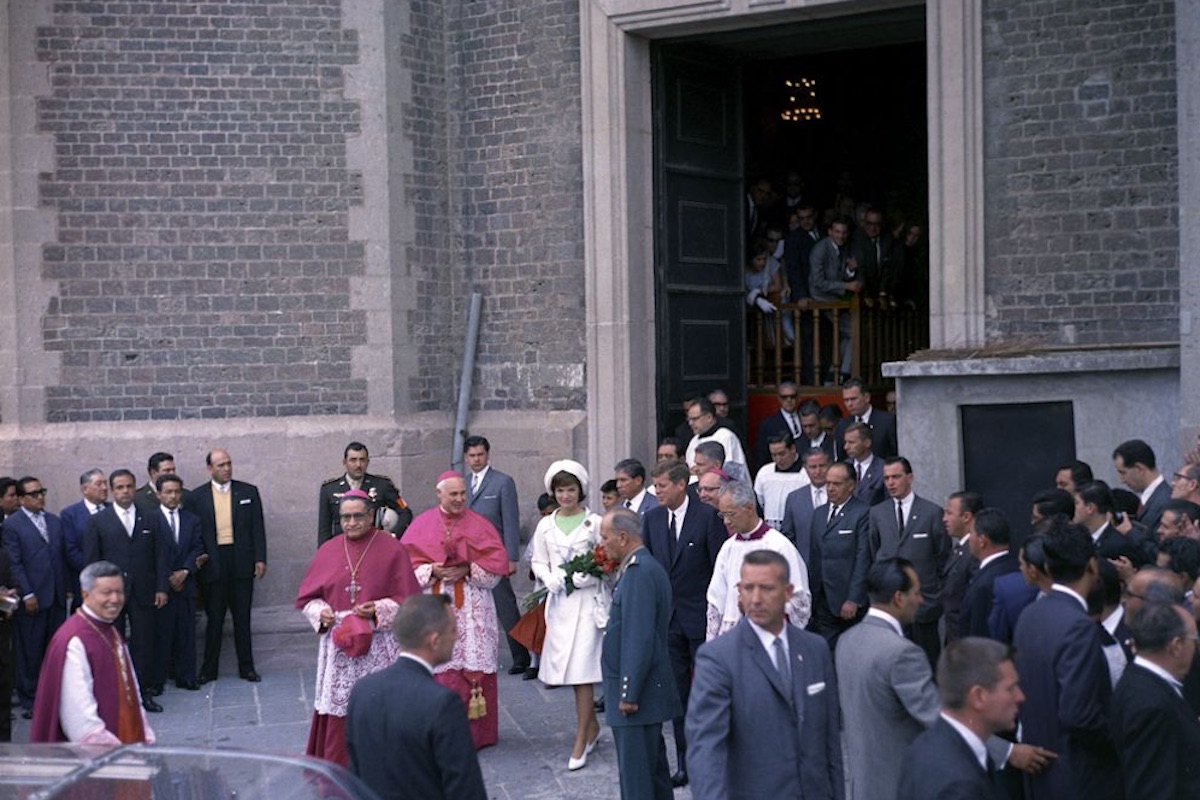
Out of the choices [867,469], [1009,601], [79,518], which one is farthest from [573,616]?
[79,518]

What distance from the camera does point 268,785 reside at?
4.10m

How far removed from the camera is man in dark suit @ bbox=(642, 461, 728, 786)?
9.04 m

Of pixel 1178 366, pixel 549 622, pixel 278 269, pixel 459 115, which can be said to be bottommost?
pixel 549 622

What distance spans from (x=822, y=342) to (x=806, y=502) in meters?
5.28

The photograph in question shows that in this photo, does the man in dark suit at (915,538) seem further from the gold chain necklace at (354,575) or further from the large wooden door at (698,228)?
the large wooden door at (698,228)

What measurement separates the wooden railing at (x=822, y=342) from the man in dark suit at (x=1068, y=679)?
8804mm

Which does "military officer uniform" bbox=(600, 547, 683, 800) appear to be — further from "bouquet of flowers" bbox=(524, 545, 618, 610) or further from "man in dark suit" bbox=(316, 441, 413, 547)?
"man in dark suit" bbox=(316, 441, 413, 547)

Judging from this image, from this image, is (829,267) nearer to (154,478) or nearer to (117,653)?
(154,478)

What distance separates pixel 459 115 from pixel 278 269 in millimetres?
2138

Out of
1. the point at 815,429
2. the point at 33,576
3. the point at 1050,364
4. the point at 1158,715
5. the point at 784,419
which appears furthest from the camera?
the point at 784,419

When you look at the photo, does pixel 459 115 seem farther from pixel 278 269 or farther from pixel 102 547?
pixel 102 547

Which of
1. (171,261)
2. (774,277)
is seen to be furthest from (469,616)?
(774,277)

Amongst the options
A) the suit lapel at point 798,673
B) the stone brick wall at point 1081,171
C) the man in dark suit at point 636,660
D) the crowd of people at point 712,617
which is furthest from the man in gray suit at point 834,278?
the suit lapel at point 798,673

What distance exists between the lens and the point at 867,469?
10695 mm
